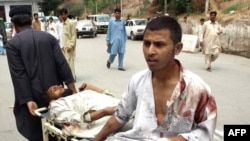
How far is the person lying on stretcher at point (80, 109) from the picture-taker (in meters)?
2.98

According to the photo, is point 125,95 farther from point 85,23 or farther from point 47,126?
point 85,23

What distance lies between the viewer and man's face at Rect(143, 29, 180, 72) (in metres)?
1.99

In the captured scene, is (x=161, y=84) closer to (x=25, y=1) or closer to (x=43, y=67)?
(x=43, y=67)

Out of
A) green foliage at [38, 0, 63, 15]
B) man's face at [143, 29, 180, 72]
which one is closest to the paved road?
man's face at [143, 29, 180, 72]

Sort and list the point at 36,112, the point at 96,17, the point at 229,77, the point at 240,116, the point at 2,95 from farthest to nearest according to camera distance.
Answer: the point at 96,17, the point at 229,77, the point at 2,95, the point at 240,116, the point at 36,112

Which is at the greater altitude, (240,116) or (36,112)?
(36,112)

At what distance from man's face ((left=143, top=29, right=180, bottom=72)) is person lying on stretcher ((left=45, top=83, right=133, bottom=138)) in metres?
1.06

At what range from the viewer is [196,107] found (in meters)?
2.04

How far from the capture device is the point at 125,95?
2342 mm

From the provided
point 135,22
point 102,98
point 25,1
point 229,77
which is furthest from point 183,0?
point 102,98

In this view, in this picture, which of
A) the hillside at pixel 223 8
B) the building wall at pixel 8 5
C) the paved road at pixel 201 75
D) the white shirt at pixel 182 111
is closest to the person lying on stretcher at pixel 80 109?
the white shirt at pixel 182 111

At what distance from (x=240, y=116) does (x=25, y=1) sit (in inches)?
1206

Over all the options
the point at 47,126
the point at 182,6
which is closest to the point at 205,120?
the point at 47,126

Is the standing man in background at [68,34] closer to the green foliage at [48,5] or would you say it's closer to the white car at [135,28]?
the white car at [135,28]
